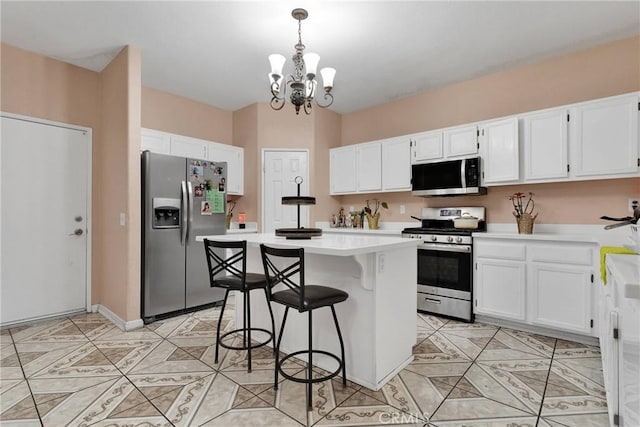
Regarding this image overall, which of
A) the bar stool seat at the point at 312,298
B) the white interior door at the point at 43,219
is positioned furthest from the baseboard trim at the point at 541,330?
the white interior door at the point at 43,219

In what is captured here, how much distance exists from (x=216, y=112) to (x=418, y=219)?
3423mm

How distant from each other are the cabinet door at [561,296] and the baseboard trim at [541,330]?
Answer: 0.31 feet

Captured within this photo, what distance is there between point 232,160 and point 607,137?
14.2 feet

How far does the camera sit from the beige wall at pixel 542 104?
10.2 feet

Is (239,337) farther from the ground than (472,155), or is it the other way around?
(472,155)

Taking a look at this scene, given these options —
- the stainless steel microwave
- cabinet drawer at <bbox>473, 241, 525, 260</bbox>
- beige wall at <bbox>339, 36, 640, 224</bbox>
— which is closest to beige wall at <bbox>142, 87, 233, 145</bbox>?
beige wall at <bbox>339, 36, 640, 224</bbox>

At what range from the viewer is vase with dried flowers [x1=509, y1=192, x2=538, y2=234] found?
333 centimetres

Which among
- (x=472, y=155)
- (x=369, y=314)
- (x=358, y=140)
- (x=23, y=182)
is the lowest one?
(x=369, y=314)

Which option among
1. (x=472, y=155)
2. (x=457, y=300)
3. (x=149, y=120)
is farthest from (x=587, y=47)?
(x=149, y=120)

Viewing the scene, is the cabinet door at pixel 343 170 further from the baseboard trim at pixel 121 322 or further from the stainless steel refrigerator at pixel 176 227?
the baseboard trim at pixel 121 322

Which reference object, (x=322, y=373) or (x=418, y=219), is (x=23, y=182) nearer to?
(x=322, y=373)

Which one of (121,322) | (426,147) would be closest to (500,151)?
(426,147)

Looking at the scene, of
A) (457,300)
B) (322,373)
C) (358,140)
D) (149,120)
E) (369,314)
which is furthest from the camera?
(358,140)

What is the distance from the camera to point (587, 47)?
10.7ft
